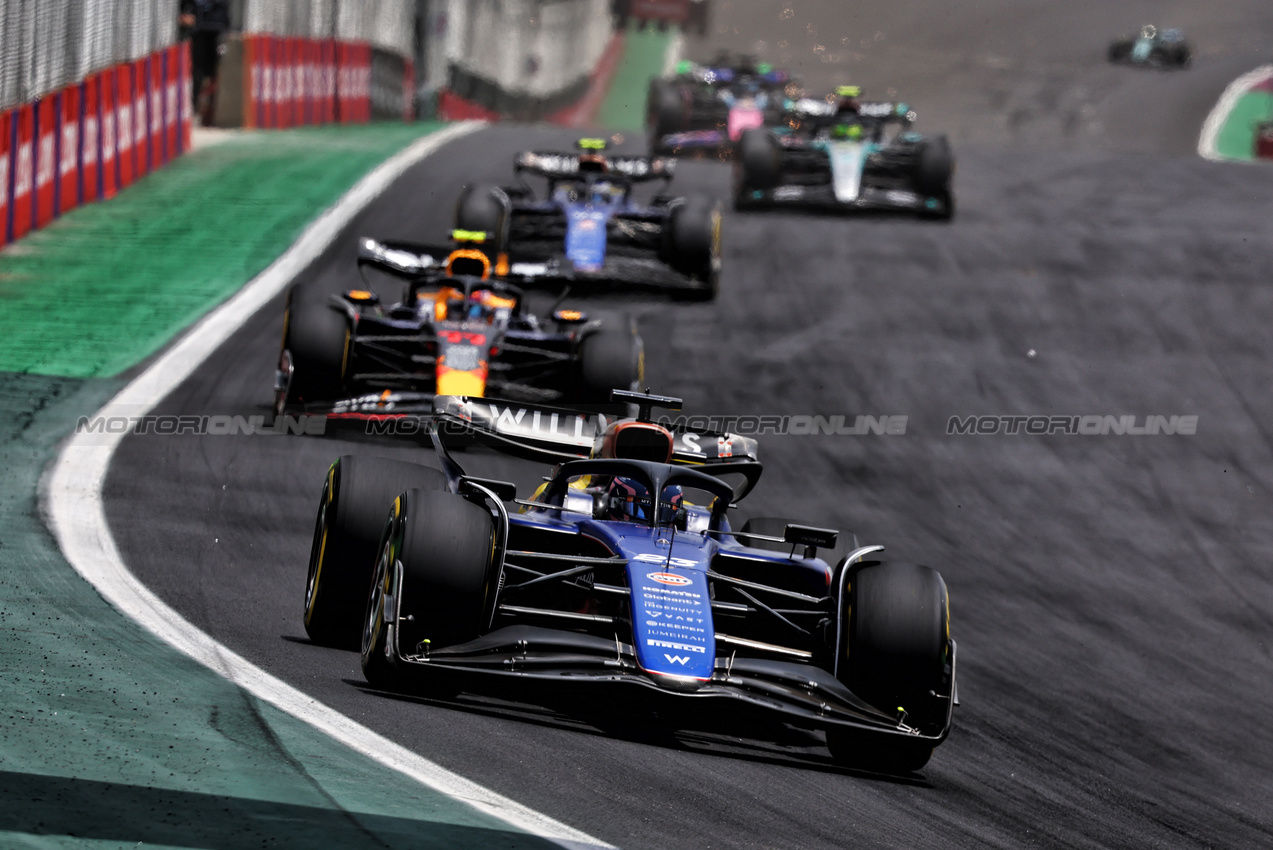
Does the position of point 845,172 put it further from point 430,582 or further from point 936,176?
point 430,582

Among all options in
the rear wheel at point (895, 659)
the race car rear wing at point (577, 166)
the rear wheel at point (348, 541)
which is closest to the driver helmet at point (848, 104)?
the race car rear wing at point (577, 166)

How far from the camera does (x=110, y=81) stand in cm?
2036

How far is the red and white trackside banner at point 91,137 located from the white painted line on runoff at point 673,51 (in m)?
34.0

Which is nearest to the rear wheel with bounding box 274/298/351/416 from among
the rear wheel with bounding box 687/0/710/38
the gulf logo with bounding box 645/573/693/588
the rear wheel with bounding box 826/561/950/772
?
the gulf logo with bounding box 645/573/693/588

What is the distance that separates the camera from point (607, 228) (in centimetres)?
1914

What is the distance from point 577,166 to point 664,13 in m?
42.7

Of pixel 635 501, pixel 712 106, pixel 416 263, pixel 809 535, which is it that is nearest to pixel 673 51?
pixel 712 106

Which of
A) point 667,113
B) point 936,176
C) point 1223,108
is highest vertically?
Result: point 936,176

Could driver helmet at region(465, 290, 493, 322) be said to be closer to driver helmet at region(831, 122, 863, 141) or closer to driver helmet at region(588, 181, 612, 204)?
driver helmet at region(588, 181, 612, 204)

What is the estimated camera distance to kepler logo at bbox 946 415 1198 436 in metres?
15.8

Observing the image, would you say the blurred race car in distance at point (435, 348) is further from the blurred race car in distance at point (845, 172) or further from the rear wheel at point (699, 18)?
the rear wheel at point (699, 18)

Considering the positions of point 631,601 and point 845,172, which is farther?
point 845,172

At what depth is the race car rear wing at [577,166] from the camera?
19.7 meters

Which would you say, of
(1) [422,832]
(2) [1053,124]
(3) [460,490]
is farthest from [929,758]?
(2) [1053,124]
